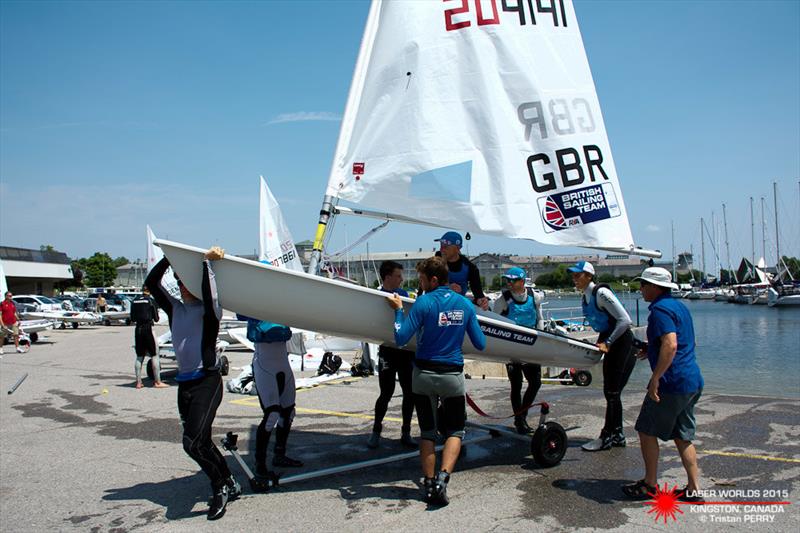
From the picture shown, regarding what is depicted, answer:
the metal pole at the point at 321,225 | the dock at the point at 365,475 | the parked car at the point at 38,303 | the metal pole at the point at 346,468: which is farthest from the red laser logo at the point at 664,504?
the parked car at the point at 38,303

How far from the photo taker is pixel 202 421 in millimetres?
4047

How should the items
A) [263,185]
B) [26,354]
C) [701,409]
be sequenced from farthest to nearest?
[26,354]
[263,185]
[701,409]

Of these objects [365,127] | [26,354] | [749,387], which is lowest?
[749,387]

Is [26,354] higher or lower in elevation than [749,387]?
higher

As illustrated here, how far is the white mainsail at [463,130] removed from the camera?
5.29 meters

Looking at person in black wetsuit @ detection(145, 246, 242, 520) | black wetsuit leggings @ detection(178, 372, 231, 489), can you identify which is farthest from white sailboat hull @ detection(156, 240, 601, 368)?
black wetsuit leggings @ detection(178, 372, 231, 489)

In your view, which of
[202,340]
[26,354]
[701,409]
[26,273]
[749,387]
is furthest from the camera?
[26,273]

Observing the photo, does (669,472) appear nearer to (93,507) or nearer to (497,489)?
(497,489)

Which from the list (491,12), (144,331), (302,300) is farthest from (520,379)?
(144,331)

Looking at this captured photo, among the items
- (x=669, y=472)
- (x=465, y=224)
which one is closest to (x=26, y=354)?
(x=465, y=224)

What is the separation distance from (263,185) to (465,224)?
9.24 meters

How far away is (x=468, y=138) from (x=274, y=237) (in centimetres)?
874

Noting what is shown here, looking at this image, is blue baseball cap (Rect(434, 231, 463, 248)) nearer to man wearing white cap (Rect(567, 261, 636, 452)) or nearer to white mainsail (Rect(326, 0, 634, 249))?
white mainsail (Rect(326, 0, 634, 249))

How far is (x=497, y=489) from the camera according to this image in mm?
4492
